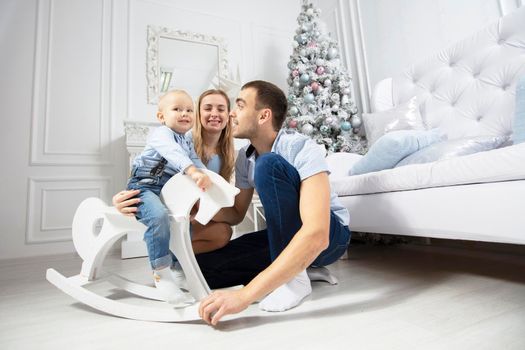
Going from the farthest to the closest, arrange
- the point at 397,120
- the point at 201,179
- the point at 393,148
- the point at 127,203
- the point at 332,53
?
the point at 332,53 < the point at 397,120 < the point at 393,148 < the point at 127,203 < the point at 201,179

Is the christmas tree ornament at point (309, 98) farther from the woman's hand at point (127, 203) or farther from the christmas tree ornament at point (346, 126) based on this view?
the woman's hand at point (127, 203)

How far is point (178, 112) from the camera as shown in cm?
106

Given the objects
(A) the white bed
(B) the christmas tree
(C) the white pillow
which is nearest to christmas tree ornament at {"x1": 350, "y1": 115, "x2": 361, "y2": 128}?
(B) the christmas tree

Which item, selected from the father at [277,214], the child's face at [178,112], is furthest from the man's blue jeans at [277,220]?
the child's face at [178,112]

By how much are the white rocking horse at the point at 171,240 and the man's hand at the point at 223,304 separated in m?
0.10

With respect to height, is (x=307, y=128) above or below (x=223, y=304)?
above

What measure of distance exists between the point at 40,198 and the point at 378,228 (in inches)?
97.3

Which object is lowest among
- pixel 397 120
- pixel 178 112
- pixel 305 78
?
pixel 178 112

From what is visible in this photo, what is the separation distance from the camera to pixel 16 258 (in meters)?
2.12

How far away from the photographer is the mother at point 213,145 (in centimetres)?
119

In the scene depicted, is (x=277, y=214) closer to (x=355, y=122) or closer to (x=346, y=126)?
(x=346, y=126)

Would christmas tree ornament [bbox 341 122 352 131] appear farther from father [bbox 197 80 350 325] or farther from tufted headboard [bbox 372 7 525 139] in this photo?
father [bbox 197 80 350 325]

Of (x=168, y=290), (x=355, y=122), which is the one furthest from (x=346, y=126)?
(x=168, y=290)

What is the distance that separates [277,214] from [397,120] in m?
1.35
